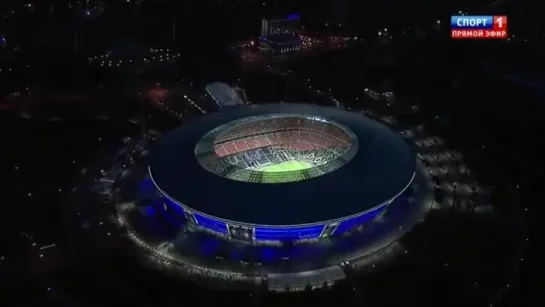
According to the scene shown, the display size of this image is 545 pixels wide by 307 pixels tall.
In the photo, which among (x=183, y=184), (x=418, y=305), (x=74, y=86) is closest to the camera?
(x=418, y=305)

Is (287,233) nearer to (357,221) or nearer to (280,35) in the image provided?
(357,221)

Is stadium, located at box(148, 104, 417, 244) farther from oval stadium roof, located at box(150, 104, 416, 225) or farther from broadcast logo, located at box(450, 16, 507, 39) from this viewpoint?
broadcast logo, located at box(450, 16, 507, 39)

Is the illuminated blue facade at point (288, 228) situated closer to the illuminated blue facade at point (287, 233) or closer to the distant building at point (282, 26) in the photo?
the illuminated blue facade at point (287, 233)

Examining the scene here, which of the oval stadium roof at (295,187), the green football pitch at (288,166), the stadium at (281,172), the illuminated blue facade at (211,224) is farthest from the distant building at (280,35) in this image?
the illuminated blue facade at (211,224)

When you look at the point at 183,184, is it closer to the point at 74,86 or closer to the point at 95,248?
the point at 95,248

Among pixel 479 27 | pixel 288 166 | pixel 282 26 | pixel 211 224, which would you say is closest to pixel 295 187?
pixel 211 224

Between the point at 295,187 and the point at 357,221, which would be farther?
the point at 357,221

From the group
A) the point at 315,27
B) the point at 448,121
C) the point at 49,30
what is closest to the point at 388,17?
the point at 315,27
